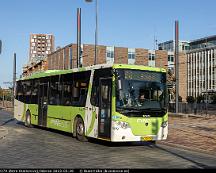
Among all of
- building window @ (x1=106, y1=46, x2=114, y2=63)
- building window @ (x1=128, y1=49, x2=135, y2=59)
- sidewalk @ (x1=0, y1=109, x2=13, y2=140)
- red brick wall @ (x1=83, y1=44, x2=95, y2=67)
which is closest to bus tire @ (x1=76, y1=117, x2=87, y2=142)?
sidewalk @ (x1=0, y1=109, x2=13, y2=140)

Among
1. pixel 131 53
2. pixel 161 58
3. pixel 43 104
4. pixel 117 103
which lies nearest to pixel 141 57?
pixel 131 53

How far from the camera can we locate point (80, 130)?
16609 millimetres

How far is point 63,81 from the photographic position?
61.2 ft

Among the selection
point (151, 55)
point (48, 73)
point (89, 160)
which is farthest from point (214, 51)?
point (89, 160)

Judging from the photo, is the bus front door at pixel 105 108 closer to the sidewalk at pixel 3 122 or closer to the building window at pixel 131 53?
Result: the sidewalk at pixel 3 122

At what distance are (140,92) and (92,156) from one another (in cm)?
332

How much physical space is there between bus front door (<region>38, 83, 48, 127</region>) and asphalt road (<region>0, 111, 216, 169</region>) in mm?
4790

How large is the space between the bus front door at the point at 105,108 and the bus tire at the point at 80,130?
5.28 ft

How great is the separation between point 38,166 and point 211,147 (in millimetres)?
6940

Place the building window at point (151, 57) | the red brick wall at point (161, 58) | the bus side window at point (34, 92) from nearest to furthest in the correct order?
the bus side window at point (34, 92) → the building window at point (151, 57) → the red brick wall at point (161, 58)

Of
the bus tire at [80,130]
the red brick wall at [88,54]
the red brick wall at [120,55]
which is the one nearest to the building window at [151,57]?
the red brick wall at [120,55]

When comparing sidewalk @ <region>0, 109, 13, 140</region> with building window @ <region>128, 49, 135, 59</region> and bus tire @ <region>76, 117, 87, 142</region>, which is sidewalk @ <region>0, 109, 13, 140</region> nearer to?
bus tire @ <region>76, 117, 87, 142</region>

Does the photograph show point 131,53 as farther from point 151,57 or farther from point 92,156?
point 92,156

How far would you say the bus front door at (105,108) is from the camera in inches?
565
